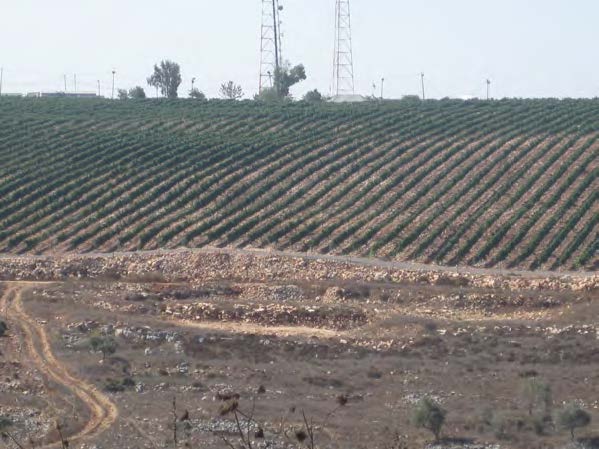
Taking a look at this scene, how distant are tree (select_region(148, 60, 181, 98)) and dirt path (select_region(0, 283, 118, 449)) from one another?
3119 inches

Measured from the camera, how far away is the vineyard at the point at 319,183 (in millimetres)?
42531

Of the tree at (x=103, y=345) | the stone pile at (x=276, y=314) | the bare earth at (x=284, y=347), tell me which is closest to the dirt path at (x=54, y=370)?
the bare earth at (x=284, y=347)

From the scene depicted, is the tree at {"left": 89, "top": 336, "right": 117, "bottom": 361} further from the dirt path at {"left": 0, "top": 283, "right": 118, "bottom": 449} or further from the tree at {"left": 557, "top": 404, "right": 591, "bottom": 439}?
the tree at {"left": 557, "top": 404, "right": 591, "bottom": 439}

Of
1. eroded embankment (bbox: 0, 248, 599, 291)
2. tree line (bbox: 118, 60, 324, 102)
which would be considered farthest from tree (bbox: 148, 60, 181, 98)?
eroded embankment (bbox: 0, 248, 599, 291)

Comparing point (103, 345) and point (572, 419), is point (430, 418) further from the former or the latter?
point (103, 345)

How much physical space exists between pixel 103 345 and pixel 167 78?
89.1 meters

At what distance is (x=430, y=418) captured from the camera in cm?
1991

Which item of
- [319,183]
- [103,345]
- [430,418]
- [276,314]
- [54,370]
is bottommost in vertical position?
[54,370]

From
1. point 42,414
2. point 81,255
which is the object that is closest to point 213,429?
point 42,414

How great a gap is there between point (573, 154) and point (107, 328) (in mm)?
33429

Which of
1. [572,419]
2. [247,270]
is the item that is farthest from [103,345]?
[572,419]

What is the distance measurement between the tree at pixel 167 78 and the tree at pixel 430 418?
95598mm

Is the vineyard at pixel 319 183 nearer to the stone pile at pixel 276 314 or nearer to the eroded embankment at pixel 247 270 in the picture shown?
the eroded embankment at pixel 247 270

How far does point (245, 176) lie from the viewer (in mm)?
53000
